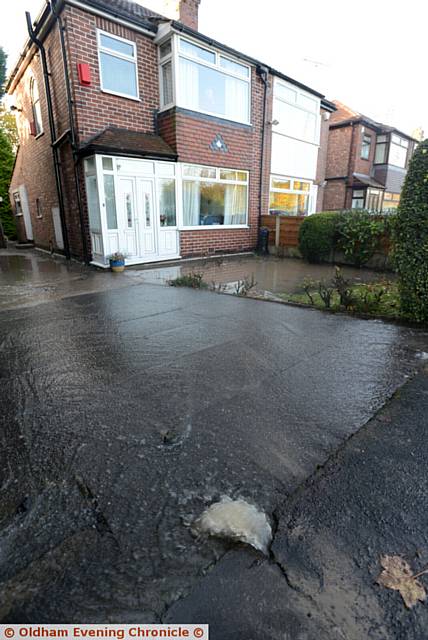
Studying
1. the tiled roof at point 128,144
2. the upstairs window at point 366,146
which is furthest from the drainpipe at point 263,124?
the upstairs window at point 366,146

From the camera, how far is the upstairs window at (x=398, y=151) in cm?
2270

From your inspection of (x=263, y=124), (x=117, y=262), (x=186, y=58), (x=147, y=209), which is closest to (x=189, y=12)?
(x=186, y=58)

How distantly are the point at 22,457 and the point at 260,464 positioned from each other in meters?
1.47

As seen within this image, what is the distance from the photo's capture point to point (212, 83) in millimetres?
11008

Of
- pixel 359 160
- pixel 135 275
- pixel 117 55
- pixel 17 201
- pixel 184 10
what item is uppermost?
pixel 184 10

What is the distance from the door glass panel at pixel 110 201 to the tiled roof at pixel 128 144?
70cm

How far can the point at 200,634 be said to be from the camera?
1.30m

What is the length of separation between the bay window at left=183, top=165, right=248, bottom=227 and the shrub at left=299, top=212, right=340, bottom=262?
2844 millimetres

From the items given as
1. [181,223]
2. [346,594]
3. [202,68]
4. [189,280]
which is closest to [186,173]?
[181,223]

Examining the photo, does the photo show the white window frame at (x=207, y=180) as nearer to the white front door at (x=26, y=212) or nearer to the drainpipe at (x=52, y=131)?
the drainpipe at (x=52, y=131)

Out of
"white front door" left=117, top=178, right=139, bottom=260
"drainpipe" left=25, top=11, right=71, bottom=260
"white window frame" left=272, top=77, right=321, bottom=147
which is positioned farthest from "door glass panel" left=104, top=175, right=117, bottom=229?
"white window frame" left=272, top=77, right=321, bottom=147

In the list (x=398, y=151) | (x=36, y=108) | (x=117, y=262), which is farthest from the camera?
(x=398, y=151)

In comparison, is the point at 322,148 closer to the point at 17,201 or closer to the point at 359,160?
the point at 359,160

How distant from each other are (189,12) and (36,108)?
6300mm
